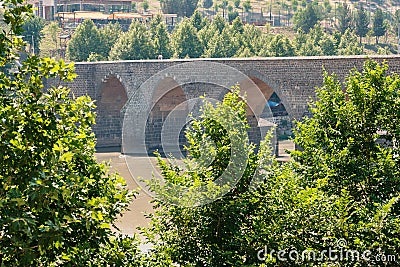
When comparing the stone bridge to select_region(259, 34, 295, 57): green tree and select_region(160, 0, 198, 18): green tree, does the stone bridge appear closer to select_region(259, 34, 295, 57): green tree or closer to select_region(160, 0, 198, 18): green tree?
select_region(259, 34, 295, 57): green tree

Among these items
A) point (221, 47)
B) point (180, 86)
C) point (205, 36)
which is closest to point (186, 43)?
point (205, 36)

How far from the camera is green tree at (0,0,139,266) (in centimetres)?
598

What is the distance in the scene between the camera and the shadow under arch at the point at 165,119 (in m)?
35.8

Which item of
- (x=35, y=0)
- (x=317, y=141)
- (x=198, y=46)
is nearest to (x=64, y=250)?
(x=317, y=141)

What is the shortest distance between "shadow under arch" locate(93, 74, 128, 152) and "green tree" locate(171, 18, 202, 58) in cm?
1197

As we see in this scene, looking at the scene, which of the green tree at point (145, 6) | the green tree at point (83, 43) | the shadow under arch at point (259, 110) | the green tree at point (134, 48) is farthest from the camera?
the green tree at point (145, 6)

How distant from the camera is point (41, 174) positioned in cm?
595

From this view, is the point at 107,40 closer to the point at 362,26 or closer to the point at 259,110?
the point at 259,110

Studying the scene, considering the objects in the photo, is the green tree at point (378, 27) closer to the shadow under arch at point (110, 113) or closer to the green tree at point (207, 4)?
the green tree at point (207, 4)

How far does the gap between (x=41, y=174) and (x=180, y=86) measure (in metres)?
27.9

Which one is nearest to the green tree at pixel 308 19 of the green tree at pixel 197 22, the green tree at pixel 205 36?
the green tree at pixel 197 22

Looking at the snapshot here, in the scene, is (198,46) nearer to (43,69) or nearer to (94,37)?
(94,37)

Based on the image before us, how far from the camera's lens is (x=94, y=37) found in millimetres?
52438

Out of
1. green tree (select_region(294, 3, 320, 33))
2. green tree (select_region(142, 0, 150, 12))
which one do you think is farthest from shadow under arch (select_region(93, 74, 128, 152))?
green tree (select_region(142, 0, 150, 12))
